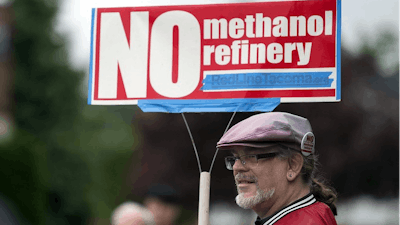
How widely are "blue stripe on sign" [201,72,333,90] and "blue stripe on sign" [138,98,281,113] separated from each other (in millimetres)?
44

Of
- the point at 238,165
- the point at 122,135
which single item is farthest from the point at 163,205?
the point at 238,165

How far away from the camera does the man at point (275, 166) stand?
122 cm

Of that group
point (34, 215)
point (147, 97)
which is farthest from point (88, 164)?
point (147, 97)

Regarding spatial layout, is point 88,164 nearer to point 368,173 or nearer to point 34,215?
point 34,215

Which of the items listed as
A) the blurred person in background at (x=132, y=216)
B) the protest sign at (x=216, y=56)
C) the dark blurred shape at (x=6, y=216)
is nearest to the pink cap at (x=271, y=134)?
the protest sign at (x=216, y=56)

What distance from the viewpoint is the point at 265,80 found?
1.60 metres

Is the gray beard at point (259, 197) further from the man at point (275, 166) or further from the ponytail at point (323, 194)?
the ponytail at point (323, 194)

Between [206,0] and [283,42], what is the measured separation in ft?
0.98

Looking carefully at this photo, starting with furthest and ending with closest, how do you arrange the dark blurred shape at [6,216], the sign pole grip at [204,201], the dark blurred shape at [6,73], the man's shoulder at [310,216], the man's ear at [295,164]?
the dark blurred shape at [6,73] < the dark blurred shape at [6,216] < the sign pole grip at [204,201] < the man's ear at [295,164] < the man's shoulder at [310,216]

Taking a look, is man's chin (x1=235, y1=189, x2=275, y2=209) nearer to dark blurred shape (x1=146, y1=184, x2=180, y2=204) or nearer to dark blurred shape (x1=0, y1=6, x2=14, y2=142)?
dark blurred shape (x1=146, y1=184, x2=180, y2=204)

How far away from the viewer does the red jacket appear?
3.82ft

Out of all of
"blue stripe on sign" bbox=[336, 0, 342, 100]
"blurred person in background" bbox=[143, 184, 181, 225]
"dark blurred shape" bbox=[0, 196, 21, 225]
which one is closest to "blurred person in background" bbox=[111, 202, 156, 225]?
"blurred person in background" bbox=[143, 184, 181, 225]

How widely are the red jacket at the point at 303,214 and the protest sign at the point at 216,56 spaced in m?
0.41

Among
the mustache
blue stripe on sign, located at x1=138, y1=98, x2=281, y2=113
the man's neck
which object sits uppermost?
blue stripe on sign, located at x1=138, y1=98, x2=281, y2=113
